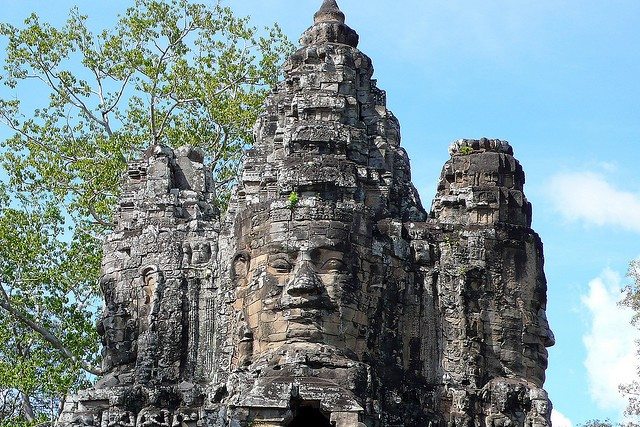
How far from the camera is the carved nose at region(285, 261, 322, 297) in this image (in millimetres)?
23922

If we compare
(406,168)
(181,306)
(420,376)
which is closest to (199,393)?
(181,306)

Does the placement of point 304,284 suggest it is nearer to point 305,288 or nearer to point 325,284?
point 305,288

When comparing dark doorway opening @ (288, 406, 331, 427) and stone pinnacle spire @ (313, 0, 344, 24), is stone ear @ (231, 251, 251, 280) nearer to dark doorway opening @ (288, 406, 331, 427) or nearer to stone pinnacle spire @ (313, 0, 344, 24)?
dark doorway opening @ (288, 406, 331, 427)

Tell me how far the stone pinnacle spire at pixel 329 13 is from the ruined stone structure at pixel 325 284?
1.21 ft

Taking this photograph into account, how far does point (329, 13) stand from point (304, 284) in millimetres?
5785

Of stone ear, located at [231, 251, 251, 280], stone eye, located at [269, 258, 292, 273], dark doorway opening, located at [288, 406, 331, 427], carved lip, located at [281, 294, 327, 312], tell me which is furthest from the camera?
stone ear, located at [231, 251, 251, 280]

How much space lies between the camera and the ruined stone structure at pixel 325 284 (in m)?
24.1

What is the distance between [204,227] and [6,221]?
8770mm

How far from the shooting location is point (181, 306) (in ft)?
85.3

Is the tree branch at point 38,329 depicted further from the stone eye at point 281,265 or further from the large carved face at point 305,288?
the stone eye at point 281,265

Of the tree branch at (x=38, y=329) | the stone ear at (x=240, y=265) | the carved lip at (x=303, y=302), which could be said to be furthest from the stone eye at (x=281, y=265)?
the tree branch at (x=38, y=329)

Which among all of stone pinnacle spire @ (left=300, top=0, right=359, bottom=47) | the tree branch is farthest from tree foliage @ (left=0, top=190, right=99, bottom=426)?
stone pinnacle spire @ (left=300, top=0, right=359, bottom=47)

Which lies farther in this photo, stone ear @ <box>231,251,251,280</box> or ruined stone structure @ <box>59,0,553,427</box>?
stone ear @ <box>231,251,251,280</box>

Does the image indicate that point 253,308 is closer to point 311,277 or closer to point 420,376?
point 311,277
